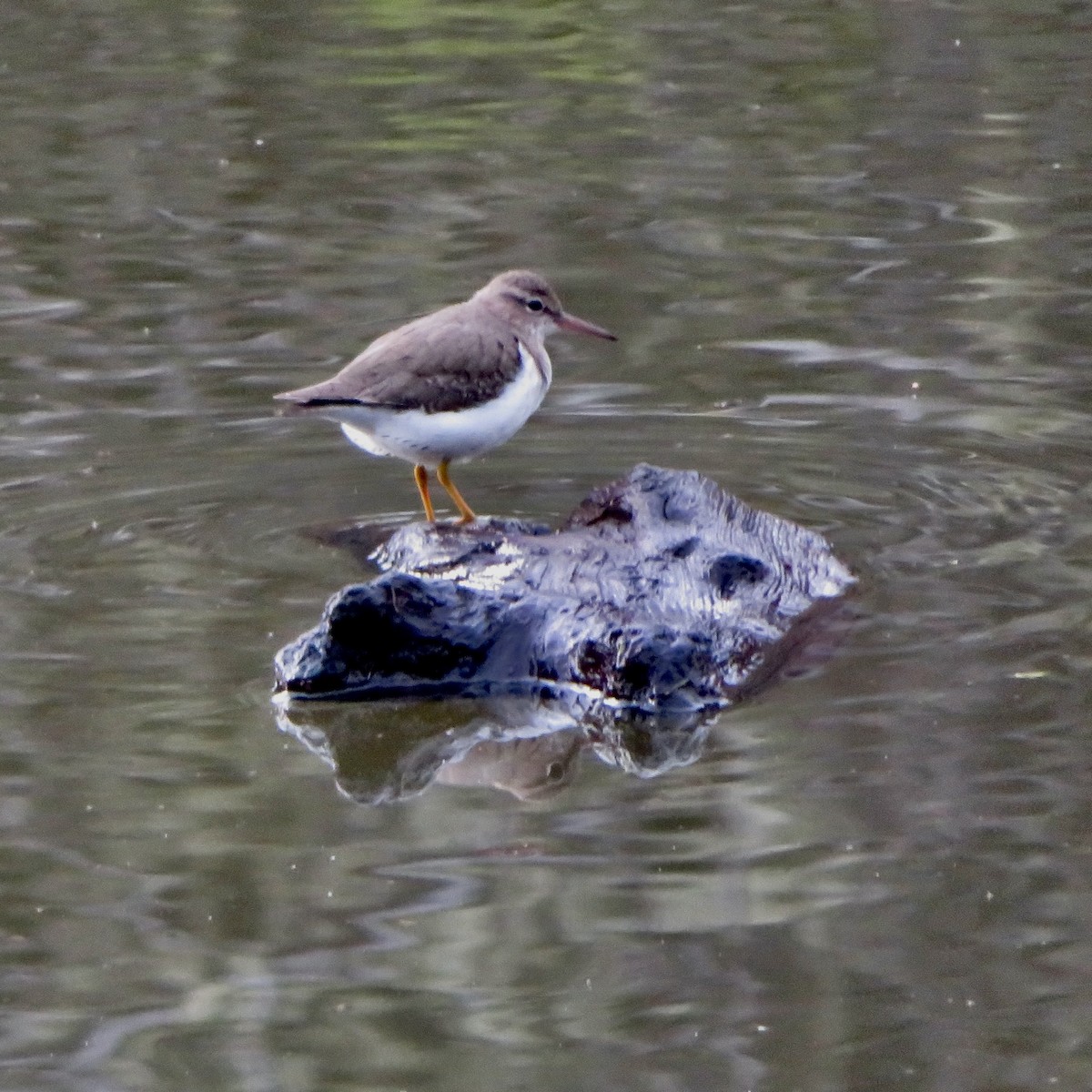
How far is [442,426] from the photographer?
7.78 meters

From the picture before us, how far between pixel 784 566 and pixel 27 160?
338 inches

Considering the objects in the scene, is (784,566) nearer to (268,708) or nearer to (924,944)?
(268,708)

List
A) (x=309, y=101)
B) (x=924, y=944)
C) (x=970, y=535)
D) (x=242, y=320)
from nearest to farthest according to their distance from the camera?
(x=924, y=944) < (x=970, y=535) < (x=242, y=320) < (x=309, y=101)

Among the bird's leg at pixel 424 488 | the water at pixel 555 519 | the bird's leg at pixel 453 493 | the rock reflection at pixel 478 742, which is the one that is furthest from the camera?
the bird's leg at pixel 424 488

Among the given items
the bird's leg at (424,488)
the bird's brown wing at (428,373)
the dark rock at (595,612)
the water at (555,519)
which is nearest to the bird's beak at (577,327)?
the water at (555,519)

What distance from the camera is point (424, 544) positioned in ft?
24.7

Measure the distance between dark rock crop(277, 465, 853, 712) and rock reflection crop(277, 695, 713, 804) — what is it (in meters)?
0.08

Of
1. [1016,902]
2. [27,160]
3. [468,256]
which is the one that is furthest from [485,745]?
[27,160]

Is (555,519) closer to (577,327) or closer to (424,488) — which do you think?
(424,488)

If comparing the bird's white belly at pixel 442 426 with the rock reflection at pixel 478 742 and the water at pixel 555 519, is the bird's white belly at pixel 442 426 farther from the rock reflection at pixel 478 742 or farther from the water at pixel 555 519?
the rock reflection at pixel 478 742

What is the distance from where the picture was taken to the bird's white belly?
25.3ft

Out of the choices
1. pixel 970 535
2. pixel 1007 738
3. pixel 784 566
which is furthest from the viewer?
pixel 970 535

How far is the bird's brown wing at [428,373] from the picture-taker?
7637mm

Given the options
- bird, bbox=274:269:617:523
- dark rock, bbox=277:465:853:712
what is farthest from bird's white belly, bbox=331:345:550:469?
dark rock, bbox=277:465:853:712
